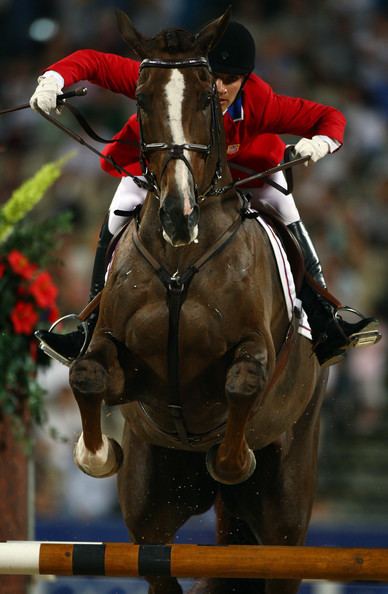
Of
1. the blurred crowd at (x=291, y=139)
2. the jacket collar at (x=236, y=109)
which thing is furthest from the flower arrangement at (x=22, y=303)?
the blurred crowd at (x=291, y=139)

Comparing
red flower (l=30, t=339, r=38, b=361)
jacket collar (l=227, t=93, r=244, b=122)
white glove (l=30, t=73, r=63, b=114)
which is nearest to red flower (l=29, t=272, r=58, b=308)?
red flower (l=30, t=339, r=38, b=361)

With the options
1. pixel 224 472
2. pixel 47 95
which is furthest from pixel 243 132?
pixel 224 472

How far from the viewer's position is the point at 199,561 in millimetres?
3637

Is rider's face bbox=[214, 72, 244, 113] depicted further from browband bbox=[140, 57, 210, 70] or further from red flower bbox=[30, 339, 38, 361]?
red flower bbox=[30, 339, 38, 361]

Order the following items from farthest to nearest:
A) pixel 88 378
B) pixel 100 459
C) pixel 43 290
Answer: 1. pixel 43 290
2. pixel 100 459
3. pixel 88 378

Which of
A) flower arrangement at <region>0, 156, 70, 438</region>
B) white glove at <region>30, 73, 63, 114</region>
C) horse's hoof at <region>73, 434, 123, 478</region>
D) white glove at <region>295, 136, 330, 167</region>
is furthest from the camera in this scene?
flower arrangement at <region>0, 156, 70, 438</region>

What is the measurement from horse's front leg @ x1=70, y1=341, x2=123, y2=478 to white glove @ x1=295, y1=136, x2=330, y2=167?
0.98m

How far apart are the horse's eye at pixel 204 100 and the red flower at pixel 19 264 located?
205cm

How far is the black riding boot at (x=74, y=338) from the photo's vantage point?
4453 millimetres

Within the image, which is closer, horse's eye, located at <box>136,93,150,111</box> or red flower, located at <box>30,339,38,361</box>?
horse's eye, located at <box>136,93,150,111</box>

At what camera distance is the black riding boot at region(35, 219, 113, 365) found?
4453mm

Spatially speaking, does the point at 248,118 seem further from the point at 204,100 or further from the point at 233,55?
the point at 204,100

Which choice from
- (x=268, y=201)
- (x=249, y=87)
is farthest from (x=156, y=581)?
(x=249, y=87)

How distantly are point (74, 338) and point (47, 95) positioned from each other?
3.32ft
